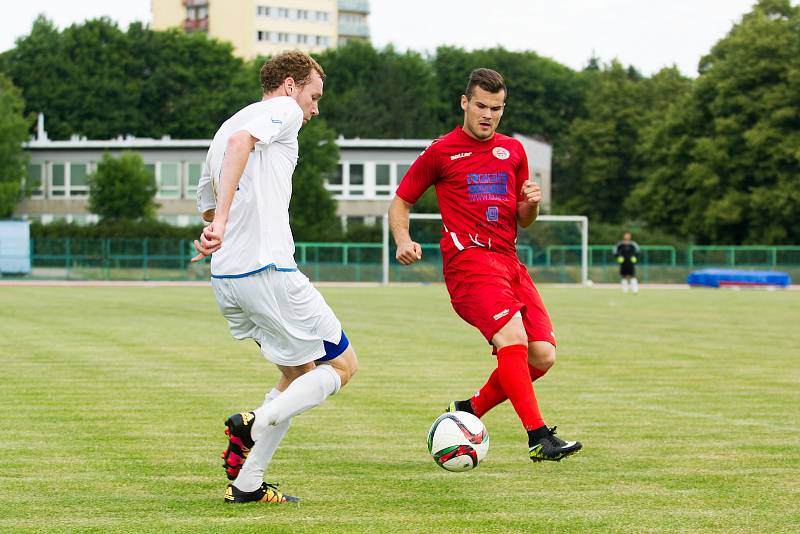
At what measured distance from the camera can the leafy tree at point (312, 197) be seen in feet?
205

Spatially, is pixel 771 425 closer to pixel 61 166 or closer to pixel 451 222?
pixel 451 222

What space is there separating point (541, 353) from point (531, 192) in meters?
0.97

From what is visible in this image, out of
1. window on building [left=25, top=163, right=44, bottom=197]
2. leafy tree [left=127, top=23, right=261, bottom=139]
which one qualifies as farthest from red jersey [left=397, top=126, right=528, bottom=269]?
leafy tree [left=127, top=23, right=261, bottom=139]

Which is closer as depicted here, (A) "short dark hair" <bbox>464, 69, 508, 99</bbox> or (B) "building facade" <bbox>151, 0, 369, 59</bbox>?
(A) "short dark hair" <bbox>464, 69, 508, 99</bbox>

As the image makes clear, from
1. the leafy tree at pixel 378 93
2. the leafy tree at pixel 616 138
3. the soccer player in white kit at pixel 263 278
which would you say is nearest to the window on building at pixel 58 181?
the leafy tree at pixel 378 93

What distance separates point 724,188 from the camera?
6288 cm

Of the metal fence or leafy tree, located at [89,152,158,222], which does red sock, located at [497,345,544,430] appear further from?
leafy tree, located at [89,152,158,222]

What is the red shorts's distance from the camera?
7.34 m

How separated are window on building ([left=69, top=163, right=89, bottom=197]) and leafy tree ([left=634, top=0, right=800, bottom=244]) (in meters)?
33.9

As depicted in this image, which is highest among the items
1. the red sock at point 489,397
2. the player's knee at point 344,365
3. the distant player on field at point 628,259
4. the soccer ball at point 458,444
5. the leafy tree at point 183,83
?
the leafy tree at point 183,83

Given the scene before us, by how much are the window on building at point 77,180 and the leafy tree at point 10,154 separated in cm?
419

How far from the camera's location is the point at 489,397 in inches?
302

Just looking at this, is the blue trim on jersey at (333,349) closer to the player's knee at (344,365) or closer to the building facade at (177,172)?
the player's knee at (344,365)

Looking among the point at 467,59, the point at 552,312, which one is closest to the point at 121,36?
the point at 467,59
